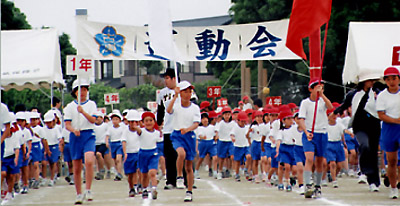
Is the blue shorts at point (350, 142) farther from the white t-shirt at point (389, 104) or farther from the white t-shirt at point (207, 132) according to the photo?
the white t-shirt at point (389, 104)

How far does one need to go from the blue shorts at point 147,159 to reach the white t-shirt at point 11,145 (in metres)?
2.48

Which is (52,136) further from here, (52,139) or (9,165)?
(9,165)

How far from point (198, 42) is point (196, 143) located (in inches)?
341

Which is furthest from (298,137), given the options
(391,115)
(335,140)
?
(335,140)

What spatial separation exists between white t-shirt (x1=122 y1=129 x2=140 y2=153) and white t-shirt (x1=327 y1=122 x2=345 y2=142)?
17.9ft

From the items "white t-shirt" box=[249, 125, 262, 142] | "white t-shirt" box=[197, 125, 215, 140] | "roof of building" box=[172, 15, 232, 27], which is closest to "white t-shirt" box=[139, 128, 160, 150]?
"white t-shirt" box=[249, 125, 262, 142]

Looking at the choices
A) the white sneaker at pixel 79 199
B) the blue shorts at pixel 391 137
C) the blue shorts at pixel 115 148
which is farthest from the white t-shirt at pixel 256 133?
the white sneaker at pixel 79 199

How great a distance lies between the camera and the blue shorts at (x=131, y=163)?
46.9 ft

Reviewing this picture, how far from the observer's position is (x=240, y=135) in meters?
20.9

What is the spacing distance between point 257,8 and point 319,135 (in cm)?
2683

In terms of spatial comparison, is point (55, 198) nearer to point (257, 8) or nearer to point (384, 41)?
point (384, 41)

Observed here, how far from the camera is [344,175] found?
21000 millimetres

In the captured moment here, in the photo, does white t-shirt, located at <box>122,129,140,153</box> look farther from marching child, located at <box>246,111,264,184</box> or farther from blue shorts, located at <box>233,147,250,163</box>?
blue shorts, located at <box>233,147,250,163</box>

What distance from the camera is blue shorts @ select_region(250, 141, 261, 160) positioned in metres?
19.1
